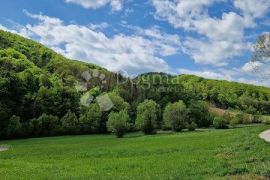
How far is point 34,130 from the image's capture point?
11675 centimetres

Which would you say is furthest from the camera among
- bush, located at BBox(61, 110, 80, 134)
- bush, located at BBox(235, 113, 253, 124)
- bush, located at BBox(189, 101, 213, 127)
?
bush, located at BBox(235, 113, 253, 124)

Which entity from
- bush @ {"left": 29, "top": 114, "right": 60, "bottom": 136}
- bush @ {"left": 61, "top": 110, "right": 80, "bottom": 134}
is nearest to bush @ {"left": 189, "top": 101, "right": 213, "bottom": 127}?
bush @ {"left": 61, "top": 110, "right": 80, "bottom": 134}

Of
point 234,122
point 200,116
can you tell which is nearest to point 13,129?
point 200,116

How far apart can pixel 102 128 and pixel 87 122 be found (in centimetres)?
491

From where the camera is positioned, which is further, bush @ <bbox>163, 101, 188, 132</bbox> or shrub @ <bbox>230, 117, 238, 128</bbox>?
shrub @ <bbox>230, 117, 238, 128</bbox>

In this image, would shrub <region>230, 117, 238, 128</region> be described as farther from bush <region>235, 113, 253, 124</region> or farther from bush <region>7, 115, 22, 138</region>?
bush <region>7, 115, 22, 138</region>

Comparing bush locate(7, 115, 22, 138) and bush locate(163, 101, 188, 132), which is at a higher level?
bush locate(163, 101, 188, 132)

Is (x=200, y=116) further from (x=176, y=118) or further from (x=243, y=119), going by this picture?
(x=176, y=118)

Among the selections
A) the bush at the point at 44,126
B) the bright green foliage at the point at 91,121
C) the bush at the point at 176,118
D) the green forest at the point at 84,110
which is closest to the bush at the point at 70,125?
the green forest at the point at 84,110

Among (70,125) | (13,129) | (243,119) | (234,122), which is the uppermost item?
(243,119)

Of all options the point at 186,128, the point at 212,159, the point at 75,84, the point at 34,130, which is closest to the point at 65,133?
the point at 34,130

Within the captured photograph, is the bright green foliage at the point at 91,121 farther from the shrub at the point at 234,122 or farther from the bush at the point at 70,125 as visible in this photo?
the shrub at the point at 234,122

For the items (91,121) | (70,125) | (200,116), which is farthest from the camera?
(200,116)

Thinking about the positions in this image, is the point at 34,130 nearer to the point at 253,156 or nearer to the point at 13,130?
the point at 13,130
